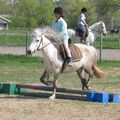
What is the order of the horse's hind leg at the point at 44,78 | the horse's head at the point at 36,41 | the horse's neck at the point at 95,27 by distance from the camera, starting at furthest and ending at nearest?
the horse's neck at the point at 95,27, the horse's hind leg at the point at 44,78, the horse's head at the point at 36,41

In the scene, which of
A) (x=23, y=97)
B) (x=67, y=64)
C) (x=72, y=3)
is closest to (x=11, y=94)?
(x=23, y=97)

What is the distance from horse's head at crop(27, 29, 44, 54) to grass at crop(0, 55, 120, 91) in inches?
124

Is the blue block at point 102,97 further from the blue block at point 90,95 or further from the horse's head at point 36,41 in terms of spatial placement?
the horse's head at point 36,41

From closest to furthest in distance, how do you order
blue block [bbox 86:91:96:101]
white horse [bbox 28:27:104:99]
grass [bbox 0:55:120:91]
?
1. blue block [bbox 86:91:96:101]
2. white horse [bbox 28:27:104:99]
3. grass [bbox 0:55:120:91]

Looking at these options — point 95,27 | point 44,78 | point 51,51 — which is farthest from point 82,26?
point 51,51

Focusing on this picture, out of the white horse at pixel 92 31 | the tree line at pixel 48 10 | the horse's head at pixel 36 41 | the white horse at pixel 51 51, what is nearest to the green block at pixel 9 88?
the white horse at pixel 51 51

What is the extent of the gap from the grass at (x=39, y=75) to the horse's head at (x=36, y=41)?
3.16m

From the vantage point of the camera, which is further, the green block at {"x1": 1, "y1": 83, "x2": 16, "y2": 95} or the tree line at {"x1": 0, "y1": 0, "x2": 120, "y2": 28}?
the tree line at {"x1": 0, "y1": 0, "x2": 120, "y2": 28}

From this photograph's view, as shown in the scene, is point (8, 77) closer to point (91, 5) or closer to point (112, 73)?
point (112, 73)

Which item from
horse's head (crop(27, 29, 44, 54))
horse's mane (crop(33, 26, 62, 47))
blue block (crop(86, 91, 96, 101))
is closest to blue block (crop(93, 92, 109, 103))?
blue block (crop(86, 91, 96, 101))

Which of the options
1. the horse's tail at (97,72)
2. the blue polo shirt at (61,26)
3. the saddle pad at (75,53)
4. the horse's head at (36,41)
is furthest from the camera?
the horse's tail at (97,72)

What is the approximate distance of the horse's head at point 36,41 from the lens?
12719mm

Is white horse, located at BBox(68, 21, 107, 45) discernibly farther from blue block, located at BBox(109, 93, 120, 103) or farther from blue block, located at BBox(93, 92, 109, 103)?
blue block, located at BBox(109, 93, 120, 103)

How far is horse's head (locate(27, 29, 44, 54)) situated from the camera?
12719 mm
